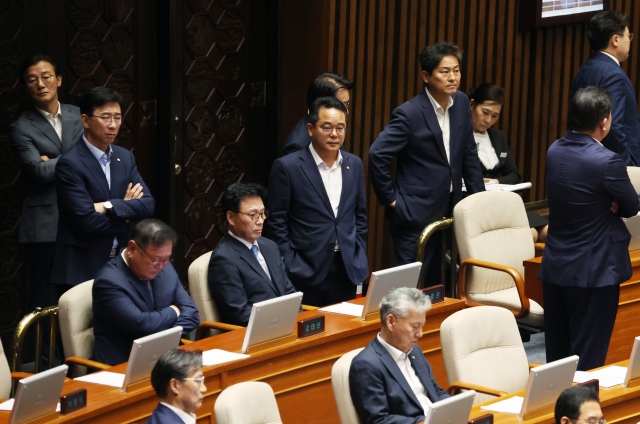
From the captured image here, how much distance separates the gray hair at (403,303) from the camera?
172 inches

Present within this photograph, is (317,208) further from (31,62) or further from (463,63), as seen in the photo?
(463,63)

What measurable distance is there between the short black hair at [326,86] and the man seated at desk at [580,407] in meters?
2.53

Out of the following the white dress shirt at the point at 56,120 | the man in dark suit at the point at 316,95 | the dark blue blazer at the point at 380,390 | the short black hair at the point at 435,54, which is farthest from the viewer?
the short black hair at the point at 435,54

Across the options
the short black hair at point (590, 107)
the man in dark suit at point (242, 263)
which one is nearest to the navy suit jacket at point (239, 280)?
the man in dark suit at point (242, 263)

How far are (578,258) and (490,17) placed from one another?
114 inches

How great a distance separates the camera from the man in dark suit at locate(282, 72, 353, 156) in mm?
5945

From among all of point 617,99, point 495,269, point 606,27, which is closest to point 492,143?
point 617,99

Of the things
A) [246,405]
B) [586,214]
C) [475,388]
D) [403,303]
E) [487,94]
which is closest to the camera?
[246,405]

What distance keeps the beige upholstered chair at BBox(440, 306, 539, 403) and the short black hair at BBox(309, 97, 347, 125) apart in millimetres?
1345

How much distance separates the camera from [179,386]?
3.86m

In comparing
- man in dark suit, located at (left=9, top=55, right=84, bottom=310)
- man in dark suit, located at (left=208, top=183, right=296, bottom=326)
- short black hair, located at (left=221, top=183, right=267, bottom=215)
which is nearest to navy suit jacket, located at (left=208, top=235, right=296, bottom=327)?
man in dark suit, located at (left=208, top=183, right=296, bottom=326)

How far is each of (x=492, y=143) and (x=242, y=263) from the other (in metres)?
2.45

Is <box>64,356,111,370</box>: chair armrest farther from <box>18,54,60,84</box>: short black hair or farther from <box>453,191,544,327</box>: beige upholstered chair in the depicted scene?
<box>453,191,544,327</box>: beige upholstered chair

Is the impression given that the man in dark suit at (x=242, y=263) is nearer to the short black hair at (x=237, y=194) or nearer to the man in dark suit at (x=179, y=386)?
the short black hair at (x=237, y=194)
